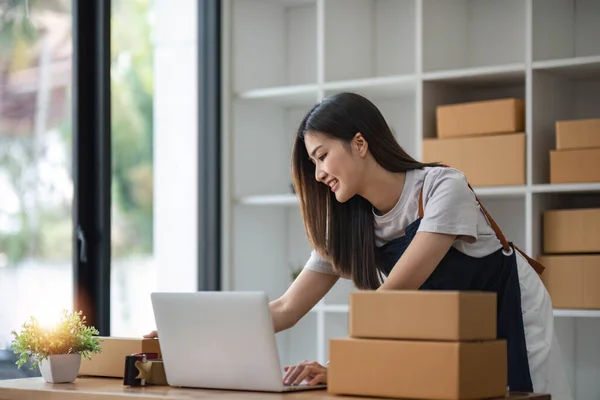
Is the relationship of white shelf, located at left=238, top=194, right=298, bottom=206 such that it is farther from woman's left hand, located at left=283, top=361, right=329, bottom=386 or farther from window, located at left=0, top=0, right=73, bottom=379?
woman's left hand, located at left=283, top=361, right=329, bottom=386

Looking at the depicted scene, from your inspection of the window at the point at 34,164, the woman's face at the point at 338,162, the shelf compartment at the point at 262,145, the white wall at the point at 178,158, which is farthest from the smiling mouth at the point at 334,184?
the white wall at the point at 178,158

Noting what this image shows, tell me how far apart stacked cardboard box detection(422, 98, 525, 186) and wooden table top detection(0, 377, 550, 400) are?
165 centimetres

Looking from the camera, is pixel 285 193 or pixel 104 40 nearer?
pixel 104 40

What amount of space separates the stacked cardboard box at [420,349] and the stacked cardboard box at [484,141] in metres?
1.72

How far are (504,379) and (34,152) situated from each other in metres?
2.15

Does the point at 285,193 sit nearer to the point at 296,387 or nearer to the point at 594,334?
the point at 594,334

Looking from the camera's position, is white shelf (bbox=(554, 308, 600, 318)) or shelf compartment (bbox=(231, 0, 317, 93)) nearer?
white shelf (bbox=(554, 308, 600, 318))

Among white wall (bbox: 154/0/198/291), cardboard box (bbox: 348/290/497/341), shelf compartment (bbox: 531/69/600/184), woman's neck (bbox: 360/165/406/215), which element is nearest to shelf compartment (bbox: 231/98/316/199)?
white wall (bbox: 154/0/198/291)

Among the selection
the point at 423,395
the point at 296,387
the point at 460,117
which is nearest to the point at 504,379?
the point at 423,395

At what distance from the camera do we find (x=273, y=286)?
4.41 meters

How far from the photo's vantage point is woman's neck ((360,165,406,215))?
2.48m

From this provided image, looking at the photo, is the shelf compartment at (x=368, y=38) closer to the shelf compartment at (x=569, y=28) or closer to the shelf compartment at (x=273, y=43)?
the shelf compartment at (x=273, y=43)

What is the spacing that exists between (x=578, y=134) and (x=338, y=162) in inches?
53.3

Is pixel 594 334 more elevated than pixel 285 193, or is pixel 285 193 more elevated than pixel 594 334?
pixel 285 193
